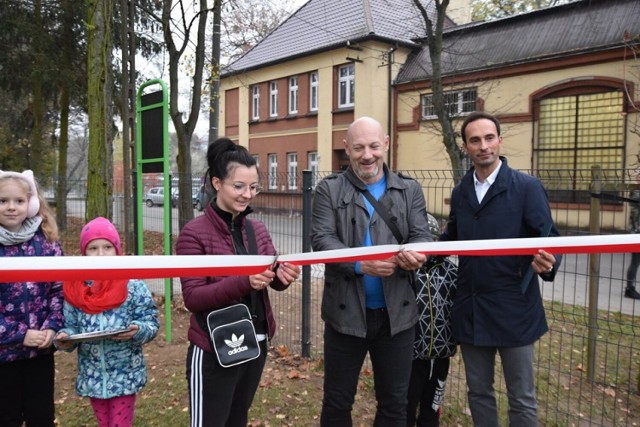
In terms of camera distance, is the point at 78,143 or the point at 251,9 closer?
the point at 251,9

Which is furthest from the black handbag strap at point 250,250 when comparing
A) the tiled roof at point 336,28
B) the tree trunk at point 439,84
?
the tiled roof at point 336,28

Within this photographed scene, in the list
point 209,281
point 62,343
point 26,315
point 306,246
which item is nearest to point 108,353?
point 62,343

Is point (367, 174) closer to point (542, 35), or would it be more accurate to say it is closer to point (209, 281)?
point (209, 281)

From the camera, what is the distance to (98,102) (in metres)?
4.98

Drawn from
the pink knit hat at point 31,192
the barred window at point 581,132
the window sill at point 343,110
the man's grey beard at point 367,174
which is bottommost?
the pink knit hat at point 31,192

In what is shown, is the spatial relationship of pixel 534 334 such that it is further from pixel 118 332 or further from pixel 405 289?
pixel 118 332

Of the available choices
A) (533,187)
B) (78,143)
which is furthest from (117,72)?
(78,143)

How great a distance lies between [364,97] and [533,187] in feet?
63.9

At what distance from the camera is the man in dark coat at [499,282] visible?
2639 mm

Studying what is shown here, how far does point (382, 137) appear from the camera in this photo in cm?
270

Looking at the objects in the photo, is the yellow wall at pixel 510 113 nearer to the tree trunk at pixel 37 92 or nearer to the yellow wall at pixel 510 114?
the yellow wall at pixel 510 114

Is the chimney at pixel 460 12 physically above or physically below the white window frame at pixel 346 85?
above

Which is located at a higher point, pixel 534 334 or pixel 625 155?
pixel 625 155

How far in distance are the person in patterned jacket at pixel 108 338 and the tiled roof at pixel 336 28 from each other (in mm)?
18183
